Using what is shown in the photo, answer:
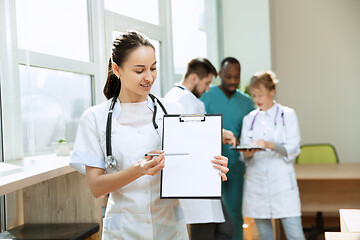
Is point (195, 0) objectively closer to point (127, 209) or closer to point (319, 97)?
point (319, 97)

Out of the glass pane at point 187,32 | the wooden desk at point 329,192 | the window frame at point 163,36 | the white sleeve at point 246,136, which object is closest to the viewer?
the white sleeve at point 246,136

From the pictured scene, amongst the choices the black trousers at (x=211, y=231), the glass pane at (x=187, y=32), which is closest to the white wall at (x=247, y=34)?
the glass pane at (x=187, y=32)

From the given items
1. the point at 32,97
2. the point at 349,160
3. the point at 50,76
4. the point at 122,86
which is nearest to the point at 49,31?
the point at 50,76

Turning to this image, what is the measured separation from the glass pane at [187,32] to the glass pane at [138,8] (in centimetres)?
30

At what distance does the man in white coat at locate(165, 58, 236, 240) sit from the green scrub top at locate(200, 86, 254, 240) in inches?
18.9

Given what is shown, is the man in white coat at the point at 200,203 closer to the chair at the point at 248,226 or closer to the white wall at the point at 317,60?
the chair at the point at 248,226

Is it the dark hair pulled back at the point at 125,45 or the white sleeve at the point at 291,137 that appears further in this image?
the white sleeve at the point at 291,137

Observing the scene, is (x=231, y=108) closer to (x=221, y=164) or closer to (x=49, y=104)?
(x=49, y=104)

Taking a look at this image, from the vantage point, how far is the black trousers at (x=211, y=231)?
243 cm

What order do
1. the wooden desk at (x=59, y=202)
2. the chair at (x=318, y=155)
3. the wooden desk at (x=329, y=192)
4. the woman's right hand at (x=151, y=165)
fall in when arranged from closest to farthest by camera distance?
the woman's right hand at (x=151, y=165) < the wooden desk at (x=59, y=202) < the wooden desk at (x=329, y=192) < the chair at (x=318, y=155)

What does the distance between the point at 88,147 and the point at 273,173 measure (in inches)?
61.5

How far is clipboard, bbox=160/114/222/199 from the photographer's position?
1.36 meters

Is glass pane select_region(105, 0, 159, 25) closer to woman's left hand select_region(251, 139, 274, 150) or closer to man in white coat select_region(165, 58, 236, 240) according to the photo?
man in white coat select_region(165, 58, 236, 240)

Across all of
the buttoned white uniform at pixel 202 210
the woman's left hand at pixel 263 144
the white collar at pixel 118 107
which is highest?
the white collar at pixel 118 107
